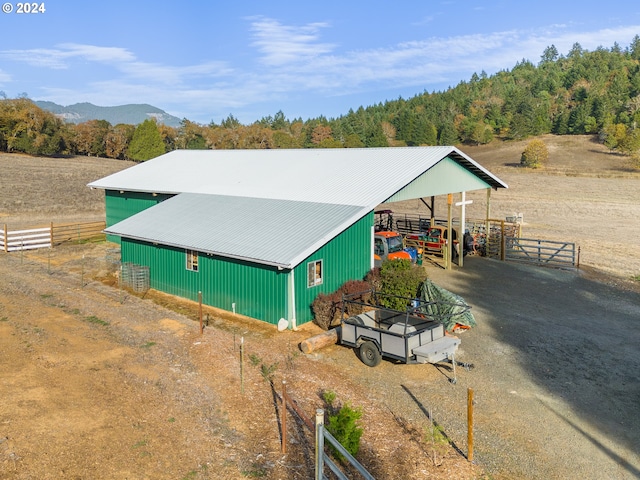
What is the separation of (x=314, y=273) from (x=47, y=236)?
69.1ft

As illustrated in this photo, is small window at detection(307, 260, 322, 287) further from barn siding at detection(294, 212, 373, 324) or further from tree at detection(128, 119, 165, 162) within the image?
tree at detection(128, 119, 165, 162)

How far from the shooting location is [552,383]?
13.1 m

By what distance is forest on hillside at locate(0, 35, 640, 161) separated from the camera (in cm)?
7819

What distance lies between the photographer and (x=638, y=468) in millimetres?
9617

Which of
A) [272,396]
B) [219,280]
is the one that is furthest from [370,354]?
[219,280]

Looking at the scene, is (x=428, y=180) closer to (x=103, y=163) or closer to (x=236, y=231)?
(x=236, y=231)

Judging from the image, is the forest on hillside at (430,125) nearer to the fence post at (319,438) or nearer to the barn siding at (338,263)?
the barn siding at (338,263)

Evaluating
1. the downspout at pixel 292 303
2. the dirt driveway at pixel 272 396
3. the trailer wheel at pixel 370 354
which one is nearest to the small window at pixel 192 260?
the dirt driveway at pixel 272 396

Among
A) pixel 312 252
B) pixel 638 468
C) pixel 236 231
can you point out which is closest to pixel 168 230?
pixel 236 231

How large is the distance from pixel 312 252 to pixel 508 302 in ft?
28.3

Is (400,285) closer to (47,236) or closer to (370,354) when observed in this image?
(370,354)

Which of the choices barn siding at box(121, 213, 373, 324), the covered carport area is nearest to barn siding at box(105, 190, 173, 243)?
barn siding at box(121, 213, 373, 324)

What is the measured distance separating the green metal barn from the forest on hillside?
198ft

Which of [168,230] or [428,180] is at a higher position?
[428,180]
